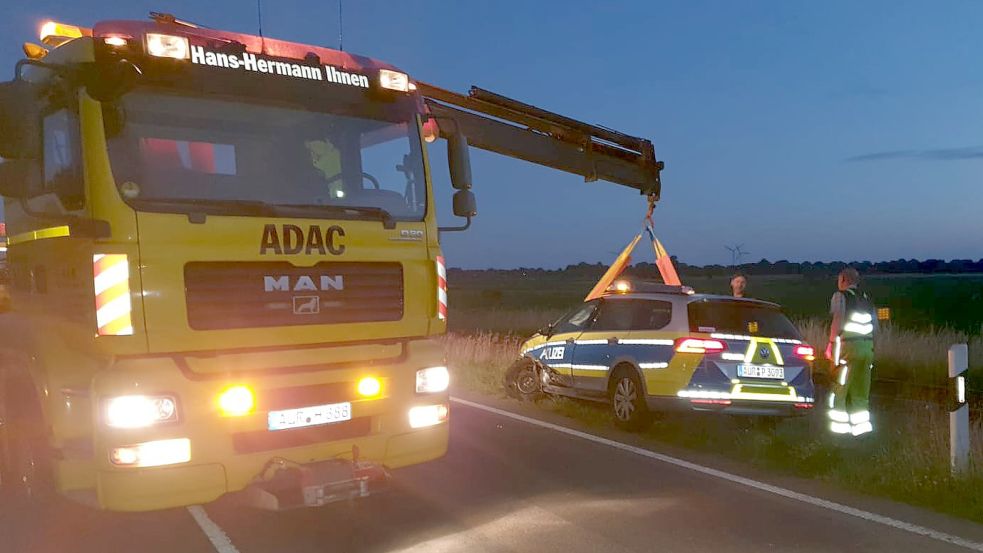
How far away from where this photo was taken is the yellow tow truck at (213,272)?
15.1 ft

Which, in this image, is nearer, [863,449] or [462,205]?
[462,205]

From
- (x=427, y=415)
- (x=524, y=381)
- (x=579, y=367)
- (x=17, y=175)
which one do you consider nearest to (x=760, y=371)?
(x=579, y=367)

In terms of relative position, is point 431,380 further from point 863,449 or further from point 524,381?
point 524,381

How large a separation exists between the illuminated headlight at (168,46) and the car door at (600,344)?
6.12 metres

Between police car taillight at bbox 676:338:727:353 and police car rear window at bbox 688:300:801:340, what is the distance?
0.44 feet

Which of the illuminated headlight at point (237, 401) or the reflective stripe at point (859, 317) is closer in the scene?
the illuminated headlight at point (237, 401)

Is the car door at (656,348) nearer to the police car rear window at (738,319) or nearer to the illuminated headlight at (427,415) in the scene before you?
the police car rear window at (738,319)

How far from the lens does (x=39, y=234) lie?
5277mm

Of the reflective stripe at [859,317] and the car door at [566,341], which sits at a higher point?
the reflective stripe at [859,317]

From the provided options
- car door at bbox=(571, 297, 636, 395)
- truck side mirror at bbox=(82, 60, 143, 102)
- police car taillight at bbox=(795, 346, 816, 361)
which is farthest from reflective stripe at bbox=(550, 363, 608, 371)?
truck side mirror at bbox=(82, 60, 143, 102)

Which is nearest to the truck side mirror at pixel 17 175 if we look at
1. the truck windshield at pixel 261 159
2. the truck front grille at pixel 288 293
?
the truck windshield at pixel 261 159

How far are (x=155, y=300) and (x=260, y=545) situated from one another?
5.72 feet

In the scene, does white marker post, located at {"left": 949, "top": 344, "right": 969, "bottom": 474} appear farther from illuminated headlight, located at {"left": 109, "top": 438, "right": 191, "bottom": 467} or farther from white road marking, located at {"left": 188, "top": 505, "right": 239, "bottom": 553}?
illuminated headlight, located at {"left": 109, "top": 438, "right": 191, "bottom": 467}

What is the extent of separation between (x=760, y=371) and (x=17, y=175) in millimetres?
6922
